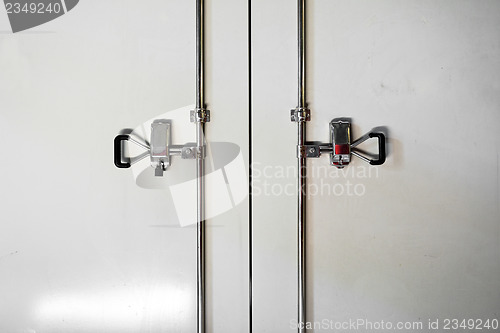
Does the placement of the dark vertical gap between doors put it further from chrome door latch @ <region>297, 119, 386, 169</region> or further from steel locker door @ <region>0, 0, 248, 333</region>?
chrome door latch @ <region>297, 119, 386, 169</region>

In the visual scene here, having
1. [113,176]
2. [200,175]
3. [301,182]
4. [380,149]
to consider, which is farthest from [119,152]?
[380,149]

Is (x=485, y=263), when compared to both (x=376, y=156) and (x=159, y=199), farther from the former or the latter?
(x=159, y=199)

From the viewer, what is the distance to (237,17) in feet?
3.39

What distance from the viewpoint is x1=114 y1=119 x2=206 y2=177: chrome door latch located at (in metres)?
1.01

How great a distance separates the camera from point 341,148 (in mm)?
982

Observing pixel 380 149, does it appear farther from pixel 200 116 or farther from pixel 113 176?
pixel 113 176

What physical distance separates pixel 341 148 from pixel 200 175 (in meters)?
0.46

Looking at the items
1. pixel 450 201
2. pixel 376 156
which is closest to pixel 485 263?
pixel 450 201

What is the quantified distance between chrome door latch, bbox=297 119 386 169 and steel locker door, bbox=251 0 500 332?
39mm

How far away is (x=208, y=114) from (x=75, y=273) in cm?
73

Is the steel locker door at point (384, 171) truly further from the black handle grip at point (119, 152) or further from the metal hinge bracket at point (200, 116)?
the black handle grip at point (119, 152)

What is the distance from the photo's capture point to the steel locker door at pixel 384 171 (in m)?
1.02

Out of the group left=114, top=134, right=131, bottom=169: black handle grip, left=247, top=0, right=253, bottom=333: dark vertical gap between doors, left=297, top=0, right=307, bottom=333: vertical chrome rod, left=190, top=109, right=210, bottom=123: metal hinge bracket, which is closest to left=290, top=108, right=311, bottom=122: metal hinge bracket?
left=297, top=0, right=307, bottom=333: vertical chrome rod

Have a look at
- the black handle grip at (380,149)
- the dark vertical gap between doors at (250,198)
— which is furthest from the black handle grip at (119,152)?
the black handle grip at (380,149)
